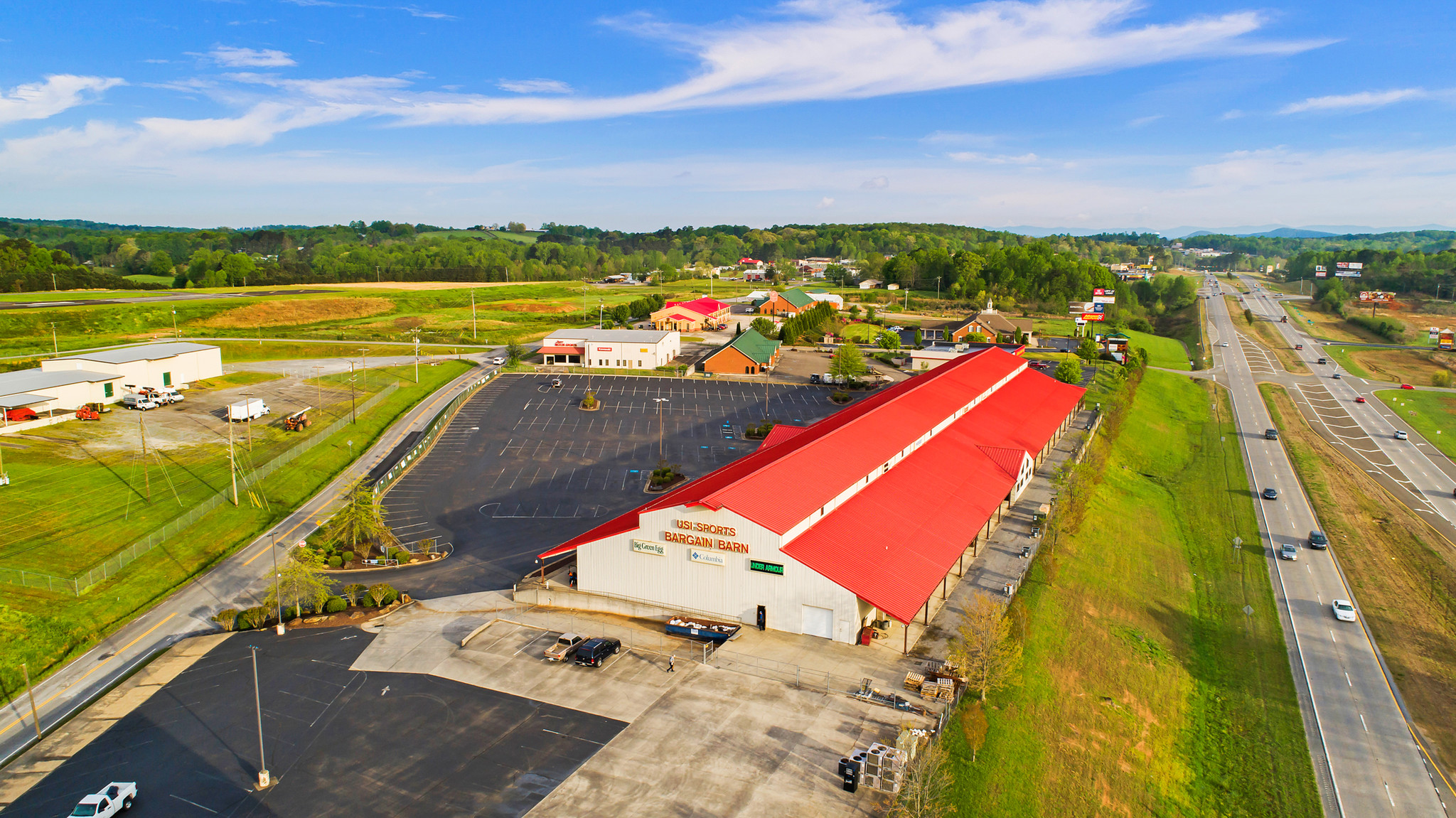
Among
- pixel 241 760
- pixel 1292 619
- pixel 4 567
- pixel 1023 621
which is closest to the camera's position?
pixel 241 760

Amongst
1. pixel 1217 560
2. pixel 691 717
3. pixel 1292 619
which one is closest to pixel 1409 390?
pixel 1217 560

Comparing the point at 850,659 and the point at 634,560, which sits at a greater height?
the point at 634,560

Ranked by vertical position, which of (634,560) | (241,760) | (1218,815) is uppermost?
(634,560)

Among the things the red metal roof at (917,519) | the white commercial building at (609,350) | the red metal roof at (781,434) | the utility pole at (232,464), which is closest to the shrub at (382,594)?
the utility pole at (232,464)

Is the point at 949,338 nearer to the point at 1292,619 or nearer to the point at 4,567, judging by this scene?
the point at 1292,619

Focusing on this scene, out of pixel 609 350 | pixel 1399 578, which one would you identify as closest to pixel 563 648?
pixel 1399 578

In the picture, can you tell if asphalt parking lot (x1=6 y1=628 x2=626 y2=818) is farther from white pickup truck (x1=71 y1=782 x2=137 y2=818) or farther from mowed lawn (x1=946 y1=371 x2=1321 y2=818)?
mowed lawn (x1=946 y1=371 x2=1321 y2=818)
